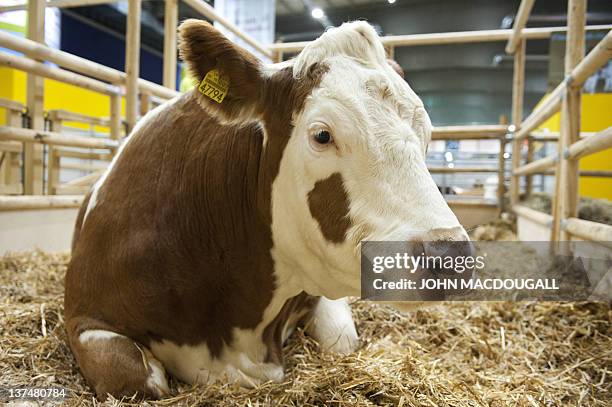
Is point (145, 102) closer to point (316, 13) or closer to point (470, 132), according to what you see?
point (470, 132)

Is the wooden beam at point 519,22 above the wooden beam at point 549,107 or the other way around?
above

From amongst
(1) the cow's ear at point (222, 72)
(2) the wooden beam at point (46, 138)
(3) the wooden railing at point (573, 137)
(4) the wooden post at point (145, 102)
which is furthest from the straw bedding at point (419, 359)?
(4) the wooden post at point (145, 102)

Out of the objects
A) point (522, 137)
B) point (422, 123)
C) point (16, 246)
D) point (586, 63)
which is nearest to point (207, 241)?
point (422, 123)

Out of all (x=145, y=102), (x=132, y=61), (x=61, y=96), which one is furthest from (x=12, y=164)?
(x=61, y=96)

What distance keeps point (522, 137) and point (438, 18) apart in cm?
630

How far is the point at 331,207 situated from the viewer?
1417mm

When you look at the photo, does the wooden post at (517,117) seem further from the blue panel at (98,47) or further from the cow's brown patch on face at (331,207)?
the blue panel at (98,47)

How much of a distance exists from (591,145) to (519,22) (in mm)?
3082

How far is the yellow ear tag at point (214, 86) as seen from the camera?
163 cm

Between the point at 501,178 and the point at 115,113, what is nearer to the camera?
the point at 115,113

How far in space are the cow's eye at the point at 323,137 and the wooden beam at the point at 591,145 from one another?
1.33 m

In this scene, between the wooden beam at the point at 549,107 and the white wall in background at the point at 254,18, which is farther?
the white wall in background at the point at 254,18

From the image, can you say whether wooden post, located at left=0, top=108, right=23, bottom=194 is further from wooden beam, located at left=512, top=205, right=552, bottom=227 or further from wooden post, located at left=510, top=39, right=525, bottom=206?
wooden post, located at left=510, top=39, right=525, bottom=206

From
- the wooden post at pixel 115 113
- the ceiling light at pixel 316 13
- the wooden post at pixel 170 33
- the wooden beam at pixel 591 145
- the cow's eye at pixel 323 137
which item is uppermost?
the ceiling light at pixel 316 13
